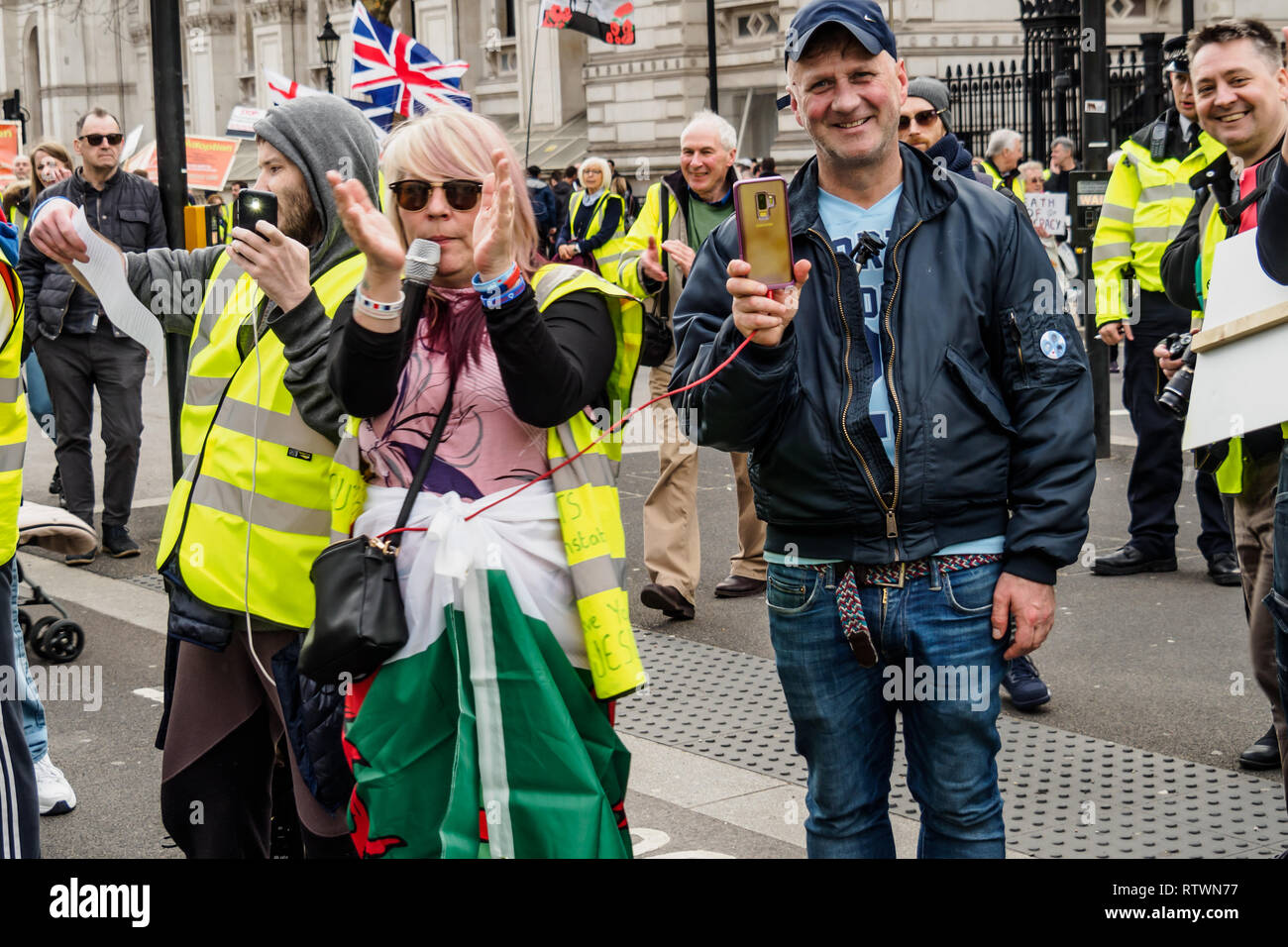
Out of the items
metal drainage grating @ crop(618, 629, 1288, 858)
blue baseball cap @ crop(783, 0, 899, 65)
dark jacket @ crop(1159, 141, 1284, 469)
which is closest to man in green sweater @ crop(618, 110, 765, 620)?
metal drainage grating @ crop(618, 629, 1288, 858)

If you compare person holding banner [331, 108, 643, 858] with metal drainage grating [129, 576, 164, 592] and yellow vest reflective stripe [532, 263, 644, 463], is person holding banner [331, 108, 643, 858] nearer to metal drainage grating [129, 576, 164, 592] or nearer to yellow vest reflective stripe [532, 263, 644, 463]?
yellow vest reflective stripe [532, 263, 644, 463]

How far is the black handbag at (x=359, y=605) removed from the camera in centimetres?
301

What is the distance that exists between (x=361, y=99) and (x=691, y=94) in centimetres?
1462

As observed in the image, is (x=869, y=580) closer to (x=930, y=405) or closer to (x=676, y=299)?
(x=930, y=405)

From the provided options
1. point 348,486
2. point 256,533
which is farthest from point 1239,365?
point 256,533

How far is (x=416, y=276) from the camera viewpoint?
301 cm

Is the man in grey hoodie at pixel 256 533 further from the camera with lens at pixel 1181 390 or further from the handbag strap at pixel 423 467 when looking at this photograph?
the camera with lens at pixel 1181 390

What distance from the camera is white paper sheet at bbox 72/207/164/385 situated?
3.75 m

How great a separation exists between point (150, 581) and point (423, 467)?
567 cm

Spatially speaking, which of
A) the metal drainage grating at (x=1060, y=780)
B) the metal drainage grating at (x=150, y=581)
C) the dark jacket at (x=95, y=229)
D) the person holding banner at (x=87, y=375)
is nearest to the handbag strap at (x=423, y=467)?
the metal drainage grating at (x=1060, y=780)

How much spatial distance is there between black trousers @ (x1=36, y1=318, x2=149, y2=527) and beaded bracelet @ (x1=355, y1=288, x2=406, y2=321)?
638 cm

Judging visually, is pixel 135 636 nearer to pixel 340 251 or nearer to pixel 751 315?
pixel 340 251

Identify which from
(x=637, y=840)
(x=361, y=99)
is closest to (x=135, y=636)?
(x=637, y=840)
